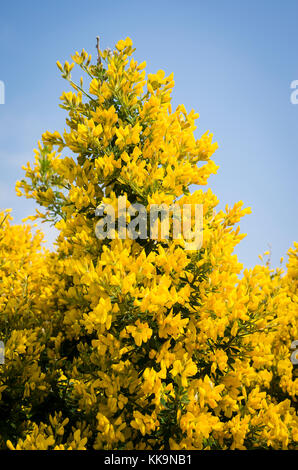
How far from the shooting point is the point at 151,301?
286 centimetres

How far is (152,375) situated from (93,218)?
5.36ft

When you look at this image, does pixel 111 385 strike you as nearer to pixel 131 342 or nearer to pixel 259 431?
pixel 131 342

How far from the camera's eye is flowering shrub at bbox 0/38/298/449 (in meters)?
2.93

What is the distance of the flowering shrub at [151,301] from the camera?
2.93 metres
